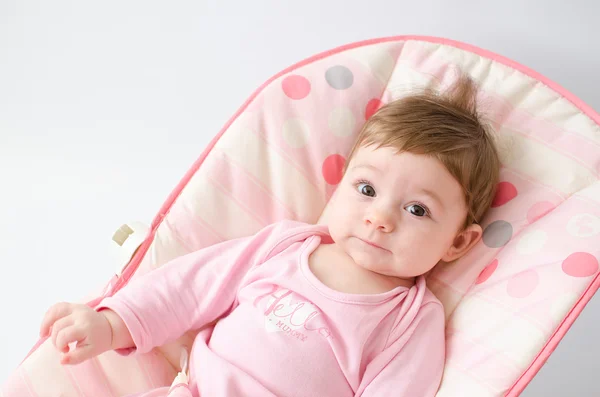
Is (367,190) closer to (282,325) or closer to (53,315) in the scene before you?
(282,325)

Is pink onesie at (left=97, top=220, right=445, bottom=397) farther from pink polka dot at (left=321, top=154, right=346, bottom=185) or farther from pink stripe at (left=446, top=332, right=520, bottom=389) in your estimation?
pink polka dot at (left=321, top=154, right=346, bottom=185)

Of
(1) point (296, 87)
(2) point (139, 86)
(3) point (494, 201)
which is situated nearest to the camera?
(3) point (494, 201)

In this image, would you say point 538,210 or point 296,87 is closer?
point 538,210

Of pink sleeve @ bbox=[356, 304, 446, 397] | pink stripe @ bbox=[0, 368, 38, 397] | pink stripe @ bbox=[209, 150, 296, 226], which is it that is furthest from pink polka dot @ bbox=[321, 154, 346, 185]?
pink stripe @ bbox=[0, 368, 38, 397]

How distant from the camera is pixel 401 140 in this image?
131 centimetres

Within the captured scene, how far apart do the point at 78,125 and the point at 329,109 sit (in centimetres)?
81

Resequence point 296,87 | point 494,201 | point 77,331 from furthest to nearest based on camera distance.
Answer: point 296,87
point 494,201
point 77,331

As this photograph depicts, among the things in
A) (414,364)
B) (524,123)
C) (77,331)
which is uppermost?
(524,123)

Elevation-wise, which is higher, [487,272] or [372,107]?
[372,107]

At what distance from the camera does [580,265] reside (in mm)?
1242

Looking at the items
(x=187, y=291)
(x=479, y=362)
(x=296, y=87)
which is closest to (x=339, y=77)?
(x=296, y=87)

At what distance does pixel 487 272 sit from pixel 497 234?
0.08 metres

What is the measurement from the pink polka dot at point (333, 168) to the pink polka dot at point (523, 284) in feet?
1.35

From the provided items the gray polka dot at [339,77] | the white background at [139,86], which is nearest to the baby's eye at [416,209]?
the gray polka dot at [339,77]
